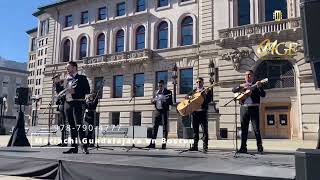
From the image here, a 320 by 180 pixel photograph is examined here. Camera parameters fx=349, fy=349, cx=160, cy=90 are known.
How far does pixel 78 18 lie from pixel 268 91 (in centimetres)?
2616

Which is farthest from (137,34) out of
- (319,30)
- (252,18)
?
(319,30)

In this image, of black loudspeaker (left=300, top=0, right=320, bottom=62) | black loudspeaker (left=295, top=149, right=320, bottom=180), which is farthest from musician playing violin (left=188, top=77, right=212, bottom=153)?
black loudspeaker (left=300, top=0, right=320, bottom=62)

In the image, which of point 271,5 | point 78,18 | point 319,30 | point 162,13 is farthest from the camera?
point 78,18

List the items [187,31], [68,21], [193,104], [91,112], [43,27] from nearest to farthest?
[193,104]
[91,112]
[187,31]
[68,21]
[43,27]

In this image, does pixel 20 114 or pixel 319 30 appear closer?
pixel 319 30

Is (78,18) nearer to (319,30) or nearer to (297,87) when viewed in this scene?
(297,87)

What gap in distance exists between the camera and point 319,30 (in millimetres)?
3266

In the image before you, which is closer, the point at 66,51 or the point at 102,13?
the point at 102,13

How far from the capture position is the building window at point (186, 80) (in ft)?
113

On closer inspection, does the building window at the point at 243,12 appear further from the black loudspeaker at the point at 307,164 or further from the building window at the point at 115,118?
the black loudspeaker at the point at 307,164

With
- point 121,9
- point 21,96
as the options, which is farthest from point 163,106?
point 121,9

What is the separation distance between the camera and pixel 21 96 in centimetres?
1284

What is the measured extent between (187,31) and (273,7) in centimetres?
902

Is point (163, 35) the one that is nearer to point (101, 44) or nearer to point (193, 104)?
point (101, 44)
